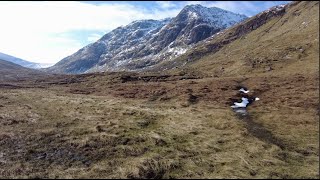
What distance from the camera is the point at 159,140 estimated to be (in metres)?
35.1

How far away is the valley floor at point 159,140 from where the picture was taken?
27.3 meters

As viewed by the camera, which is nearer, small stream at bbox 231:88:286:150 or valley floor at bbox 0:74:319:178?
valley floor at bbox 0:74:319:178

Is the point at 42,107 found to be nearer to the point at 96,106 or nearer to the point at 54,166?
the point at 96,106

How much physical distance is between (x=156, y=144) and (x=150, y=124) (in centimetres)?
1015

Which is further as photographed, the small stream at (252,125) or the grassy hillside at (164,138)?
the small stream at (252,125)

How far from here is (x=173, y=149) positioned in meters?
32.7

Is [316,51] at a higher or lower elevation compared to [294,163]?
higher

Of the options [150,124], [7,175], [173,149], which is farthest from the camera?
[150,124]

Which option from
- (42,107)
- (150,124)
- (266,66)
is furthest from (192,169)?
(266,66)

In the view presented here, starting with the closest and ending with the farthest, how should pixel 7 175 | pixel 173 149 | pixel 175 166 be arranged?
pixel 7 175, pixel 175 166, pixel 173 149

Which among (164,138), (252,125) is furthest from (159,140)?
(252,125)

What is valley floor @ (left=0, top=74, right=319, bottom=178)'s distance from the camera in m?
27.3

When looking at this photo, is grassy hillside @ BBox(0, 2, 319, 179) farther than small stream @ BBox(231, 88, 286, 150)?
No

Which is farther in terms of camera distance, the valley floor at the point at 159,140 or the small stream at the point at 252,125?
the small stream at the point at 252,125
